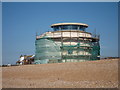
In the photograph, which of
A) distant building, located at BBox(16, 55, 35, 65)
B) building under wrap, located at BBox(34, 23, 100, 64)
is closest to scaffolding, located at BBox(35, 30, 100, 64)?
building under wrap, located at BBox(34, 23, 100, 64)

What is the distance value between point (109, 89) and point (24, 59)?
34022mm

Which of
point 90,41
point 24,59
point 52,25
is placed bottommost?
point 24,59

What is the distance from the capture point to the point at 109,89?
12695 millimetres

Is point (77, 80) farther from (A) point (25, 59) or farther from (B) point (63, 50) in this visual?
(A) point (25, 59)

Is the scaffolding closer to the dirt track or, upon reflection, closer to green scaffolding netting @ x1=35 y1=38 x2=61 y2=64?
green scaffolding netting @ x1=35 y1=38 x2=61 y2=64

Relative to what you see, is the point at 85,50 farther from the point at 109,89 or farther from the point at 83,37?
the point at 109,89

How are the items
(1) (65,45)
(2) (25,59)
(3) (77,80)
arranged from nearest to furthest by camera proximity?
(3) (77,80)
(1) (65,45)
(2) (25,59)

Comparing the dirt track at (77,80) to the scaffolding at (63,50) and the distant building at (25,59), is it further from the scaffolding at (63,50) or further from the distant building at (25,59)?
the distant building at (25,59)

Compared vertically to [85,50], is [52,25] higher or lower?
higher

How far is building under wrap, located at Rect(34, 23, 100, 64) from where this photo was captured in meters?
34.9

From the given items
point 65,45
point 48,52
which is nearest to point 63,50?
point 65,45

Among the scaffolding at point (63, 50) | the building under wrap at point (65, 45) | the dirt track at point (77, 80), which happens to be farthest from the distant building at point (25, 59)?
the dirt track at point (77, 80)

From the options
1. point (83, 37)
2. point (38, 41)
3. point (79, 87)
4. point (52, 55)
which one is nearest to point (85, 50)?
point (83, 37)

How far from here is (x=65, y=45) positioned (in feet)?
116
